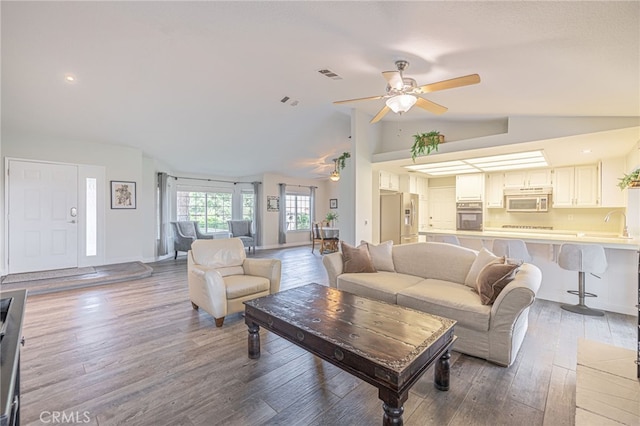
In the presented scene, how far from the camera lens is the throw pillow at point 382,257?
3.73 metres

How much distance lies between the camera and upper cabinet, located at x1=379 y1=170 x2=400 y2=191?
5.84 meters

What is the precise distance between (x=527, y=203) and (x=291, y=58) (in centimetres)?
534

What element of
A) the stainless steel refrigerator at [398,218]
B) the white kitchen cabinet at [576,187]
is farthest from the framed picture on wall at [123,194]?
the white kitchen cabinet at [576,187]

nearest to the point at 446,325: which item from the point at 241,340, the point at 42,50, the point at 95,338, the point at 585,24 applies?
the point at 241,340

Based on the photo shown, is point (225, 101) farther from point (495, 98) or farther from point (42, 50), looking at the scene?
point (495, 98)

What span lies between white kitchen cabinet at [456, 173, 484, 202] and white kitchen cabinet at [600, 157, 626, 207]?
181cm

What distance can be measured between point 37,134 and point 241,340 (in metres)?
5.57

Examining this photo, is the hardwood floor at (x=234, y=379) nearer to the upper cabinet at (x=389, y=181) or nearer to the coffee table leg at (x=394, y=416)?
the coffee table leg at (x=394, y=416)

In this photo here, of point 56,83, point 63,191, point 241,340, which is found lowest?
point 241,340

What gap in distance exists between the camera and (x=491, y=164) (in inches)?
201

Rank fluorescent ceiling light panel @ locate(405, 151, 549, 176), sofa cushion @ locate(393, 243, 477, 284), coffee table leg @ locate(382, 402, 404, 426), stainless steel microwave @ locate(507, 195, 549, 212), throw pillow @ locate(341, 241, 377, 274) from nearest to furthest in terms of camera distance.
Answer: coffee table leg @ locate(382, 402, 404, 426)
sofa cushion @ locate(393, 243, 477, 284)
throw pillow @ locate(341, 241, 377, 274)
fluorescent ceiling light panel @ locate(405, 151, 549, 176)
stainless steel microwave @ locate(507, 195, 549, 212)

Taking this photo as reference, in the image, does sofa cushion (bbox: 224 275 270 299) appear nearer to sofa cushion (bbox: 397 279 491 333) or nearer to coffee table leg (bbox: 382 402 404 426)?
sofa cushion (bbox: 397 279 491 333)

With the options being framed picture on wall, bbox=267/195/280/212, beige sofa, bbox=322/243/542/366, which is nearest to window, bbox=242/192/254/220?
framed picture on wall, bbox=267/195/280/212

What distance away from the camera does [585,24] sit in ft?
6.15
